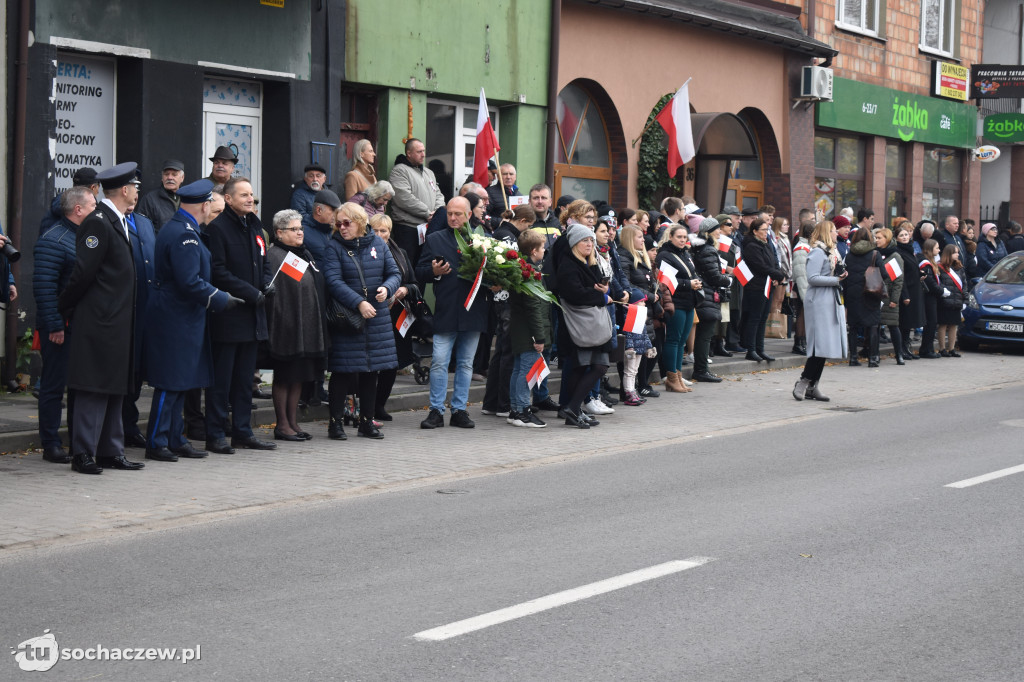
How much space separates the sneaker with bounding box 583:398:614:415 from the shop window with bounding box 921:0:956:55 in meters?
20.0

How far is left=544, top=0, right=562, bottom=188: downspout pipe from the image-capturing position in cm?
1988

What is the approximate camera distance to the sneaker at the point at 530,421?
1274cm

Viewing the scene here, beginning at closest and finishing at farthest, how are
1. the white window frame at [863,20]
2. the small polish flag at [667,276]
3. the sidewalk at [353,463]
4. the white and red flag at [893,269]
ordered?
the sidewalk at [353,463] < the small polish flag at [667,276] < the white and red flag at [893,269] < the white window frame at [863,20]

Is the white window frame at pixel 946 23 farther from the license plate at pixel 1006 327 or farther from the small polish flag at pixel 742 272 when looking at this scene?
the small polish flag at pixel 742 272

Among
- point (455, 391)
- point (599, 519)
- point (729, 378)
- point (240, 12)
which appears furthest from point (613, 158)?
point (599, 519)

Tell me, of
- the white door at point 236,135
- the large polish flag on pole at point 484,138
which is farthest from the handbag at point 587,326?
the white door at point 236,135

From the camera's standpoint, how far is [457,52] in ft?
60.7

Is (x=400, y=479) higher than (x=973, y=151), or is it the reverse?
(x=973, y=151)

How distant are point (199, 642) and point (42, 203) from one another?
8938mm

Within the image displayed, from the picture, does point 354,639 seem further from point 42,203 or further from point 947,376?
point 947,376

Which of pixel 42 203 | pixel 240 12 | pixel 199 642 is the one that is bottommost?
pixel 199 642

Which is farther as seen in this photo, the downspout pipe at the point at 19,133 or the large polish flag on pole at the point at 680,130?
the large polish flag on pole at the point at 680,130

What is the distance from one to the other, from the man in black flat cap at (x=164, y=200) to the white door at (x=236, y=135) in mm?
3380

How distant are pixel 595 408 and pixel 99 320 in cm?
536
